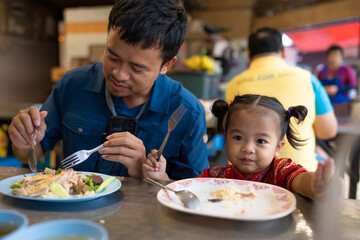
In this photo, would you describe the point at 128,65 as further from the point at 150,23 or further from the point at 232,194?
the point at 232,194

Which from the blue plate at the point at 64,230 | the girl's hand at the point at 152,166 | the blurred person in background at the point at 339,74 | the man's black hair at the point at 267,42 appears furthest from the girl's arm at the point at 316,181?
the blurred person in background at the point at 339,74

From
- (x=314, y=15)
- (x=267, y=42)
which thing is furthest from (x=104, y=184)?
(x=314, y=15)

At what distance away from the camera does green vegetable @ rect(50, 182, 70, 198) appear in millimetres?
858

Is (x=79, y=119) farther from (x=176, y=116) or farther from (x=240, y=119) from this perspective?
(x=240, y=119)

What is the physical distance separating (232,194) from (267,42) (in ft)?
5.75

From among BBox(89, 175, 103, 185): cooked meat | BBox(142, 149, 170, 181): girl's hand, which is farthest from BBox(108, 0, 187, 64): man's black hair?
BBox(89, 175, 103, 185): cooked meat

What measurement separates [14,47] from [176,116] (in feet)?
23.9

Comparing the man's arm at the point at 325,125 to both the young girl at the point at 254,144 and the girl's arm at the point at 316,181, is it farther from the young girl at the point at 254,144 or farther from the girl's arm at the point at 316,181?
the girl's arm at the point at 316,181

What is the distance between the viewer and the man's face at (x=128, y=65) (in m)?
1.30

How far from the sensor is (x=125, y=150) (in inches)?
45.8

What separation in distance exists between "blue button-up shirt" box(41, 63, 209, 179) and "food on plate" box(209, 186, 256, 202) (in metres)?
0.52

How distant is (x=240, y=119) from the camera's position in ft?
4.32

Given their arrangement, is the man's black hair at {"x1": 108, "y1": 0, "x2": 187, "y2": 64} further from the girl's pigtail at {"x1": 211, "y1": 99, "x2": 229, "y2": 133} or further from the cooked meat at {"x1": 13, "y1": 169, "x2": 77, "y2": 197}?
the cooked meat at {"x1": 13, "y1": 169, "x2": 77, "y2": 197}

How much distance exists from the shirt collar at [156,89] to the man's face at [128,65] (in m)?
0.12
